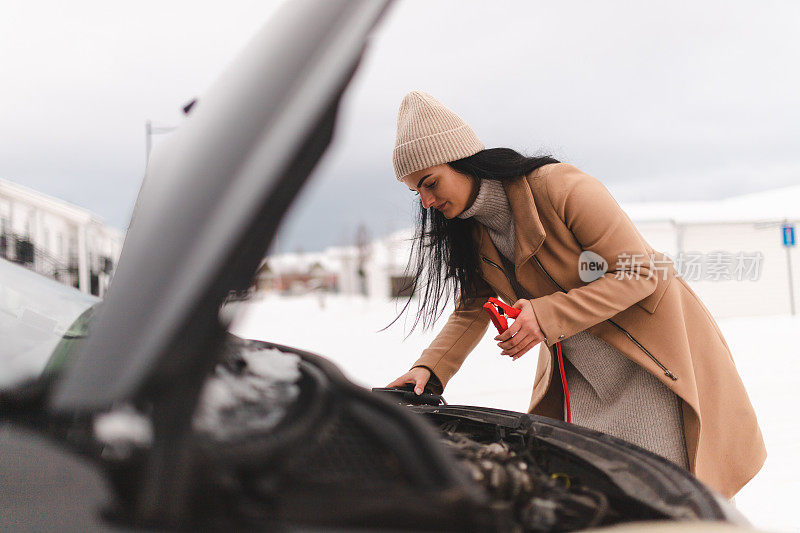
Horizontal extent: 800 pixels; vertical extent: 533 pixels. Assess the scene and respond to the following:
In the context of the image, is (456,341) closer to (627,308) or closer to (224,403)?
(627,308)

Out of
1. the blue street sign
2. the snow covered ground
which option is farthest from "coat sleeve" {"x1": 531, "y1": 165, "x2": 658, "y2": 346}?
the blue street sign

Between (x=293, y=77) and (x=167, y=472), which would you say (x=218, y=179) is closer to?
(x=293, y=77)

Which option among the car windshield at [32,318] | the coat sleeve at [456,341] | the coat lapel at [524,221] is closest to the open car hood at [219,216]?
the car windshield at [32,318]

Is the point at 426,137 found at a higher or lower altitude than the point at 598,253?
higher

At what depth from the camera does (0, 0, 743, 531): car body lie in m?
0.61

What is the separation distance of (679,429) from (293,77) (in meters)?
1.60

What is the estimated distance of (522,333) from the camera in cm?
152

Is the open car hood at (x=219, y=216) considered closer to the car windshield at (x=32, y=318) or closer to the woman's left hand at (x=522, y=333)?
the car windshield at (x=32, y=318)

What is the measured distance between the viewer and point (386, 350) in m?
10.1

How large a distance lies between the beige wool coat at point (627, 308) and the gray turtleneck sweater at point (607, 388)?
0.05m

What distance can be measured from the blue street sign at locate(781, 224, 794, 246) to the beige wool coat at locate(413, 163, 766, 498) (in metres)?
15.7

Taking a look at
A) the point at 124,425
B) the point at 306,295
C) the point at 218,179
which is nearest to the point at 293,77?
the point at 218,179

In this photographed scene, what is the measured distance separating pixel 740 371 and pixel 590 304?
6694 millimetres

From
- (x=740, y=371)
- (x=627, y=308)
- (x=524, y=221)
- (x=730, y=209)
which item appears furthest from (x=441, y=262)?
(x=730, y=209)
